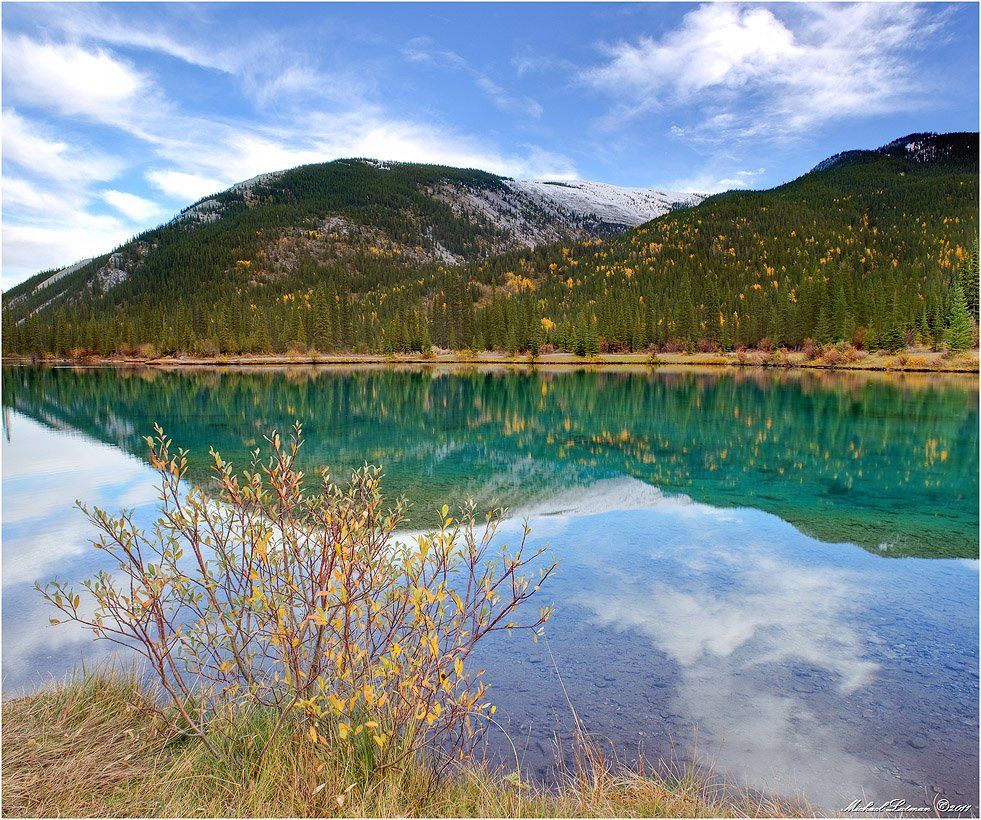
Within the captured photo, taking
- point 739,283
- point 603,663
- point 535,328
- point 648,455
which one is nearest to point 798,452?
point 648,455

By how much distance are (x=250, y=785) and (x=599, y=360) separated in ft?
319

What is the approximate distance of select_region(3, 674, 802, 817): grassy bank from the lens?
4.09 m

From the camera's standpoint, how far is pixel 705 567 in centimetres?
1142

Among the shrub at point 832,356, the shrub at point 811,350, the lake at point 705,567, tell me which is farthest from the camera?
the shrub at point 811,350

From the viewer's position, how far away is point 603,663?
25.3 ft

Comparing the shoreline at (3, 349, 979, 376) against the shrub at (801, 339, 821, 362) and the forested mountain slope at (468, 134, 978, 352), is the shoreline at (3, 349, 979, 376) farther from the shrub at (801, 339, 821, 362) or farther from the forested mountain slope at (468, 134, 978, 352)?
the forested mountain slope at (468, 134, 978, 352)

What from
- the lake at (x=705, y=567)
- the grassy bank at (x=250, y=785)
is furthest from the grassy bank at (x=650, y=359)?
the grassy bank at (x=250, y=785)

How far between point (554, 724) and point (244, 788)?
10.7 ft

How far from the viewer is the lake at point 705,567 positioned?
6289mm

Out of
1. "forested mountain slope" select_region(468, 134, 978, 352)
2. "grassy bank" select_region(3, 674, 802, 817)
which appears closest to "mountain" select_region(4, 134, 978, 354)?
"forested mountain slope" select_region(468, 134, 978, 352)

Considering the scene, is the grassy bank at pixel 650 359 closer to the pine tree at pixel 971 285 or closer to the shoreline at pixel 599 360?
the shoreline at pixel 599 360

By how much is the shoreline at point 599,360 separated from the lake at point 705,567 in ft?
144

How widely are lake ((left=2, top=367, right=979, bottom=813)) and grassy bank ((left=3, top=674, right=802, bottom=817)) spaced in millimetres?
1402

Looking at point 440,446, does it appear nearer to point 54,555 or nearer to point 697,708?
point 54,555
